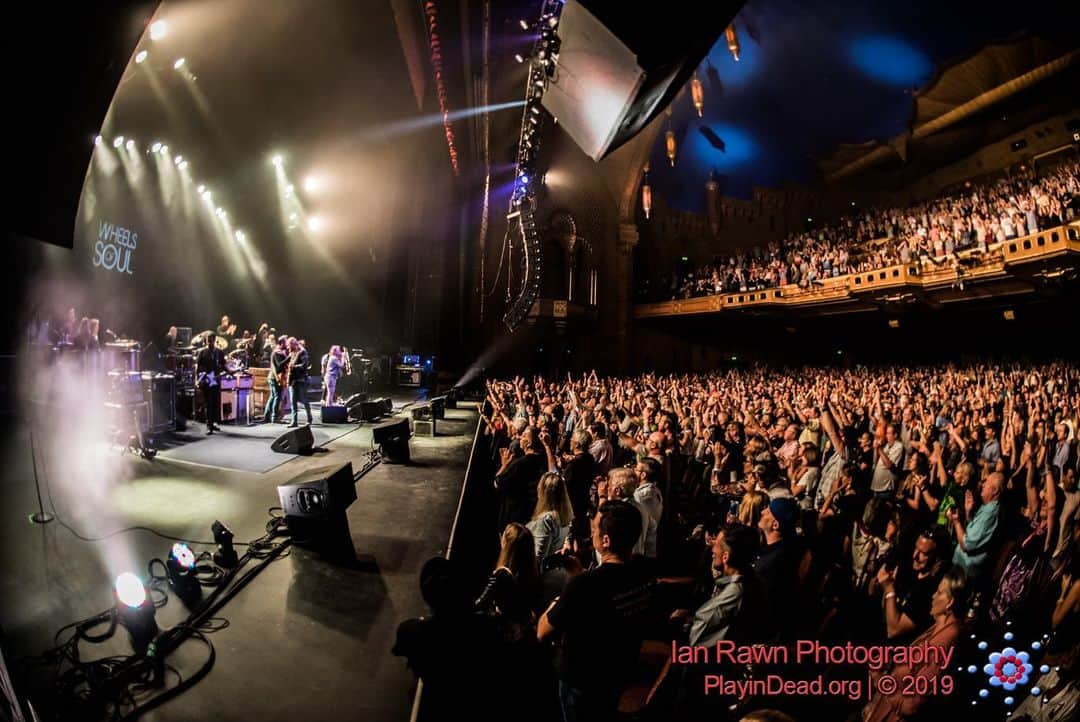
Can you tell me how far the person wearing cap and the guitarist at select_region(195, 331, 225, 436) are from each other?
7.76 m

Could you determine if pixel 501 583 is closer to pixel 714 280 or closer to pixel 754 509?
pixel 754 509

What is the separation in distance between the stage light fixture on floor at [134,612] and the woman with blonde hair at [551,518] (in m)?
2.10

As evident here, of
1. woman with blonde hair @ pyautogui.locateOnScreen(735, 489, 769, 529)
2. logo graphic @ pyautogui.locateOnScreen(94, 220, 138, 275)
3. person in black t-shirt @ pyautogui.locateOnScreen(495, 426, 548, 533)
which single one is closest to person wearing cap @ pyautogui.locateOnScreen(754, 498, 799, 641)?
woman with blonde hair @ pyautogui.locateOnScreen(735, 489, 769, 529)

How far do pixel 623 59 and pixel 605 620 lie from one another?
92.0 inches

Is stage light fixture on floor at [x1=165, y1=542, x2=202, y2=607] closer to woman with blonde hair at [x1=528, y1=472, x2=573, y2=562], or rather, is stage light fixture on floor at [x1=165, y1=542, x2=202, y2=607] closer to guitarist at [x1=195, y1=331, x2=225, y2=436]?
woman with blonde hair at [x1=528, y1=472, x2=573, y2=562]

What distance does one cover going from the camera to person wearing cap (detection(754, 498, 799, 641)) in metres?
2.60

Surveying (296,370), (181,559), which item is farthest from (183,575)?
(296,370)

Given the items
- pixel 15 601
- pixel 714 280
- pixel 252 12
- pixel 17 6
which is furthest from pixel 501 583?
pixel 714 280

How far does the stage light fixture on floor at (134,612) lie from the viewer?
7.73ft

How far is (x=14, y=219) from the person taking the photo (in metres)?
1.17

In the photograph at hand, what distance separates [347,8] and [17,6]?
16.6 feet

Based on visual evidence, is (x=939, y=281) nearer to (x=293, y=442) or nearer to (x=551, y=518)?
(x=551, y=518)

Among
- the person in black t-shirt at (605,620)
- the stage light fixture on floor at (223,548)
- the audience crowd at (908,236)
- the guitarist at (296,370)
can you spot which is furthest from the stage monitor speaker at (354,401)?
the audience crowd at (908,236)

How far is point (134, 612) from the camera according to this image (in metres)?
2.36
